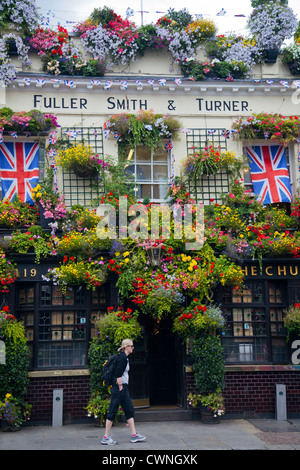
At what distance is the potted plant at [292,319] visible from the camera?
12734 mm

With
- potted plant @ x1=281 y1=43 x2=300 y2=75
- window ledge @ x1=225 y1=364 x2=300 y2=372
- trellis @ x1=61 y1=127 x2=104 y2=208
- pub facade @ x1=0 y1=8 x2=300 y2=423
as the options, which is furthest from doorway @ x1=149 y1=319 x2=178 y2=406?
potted plant @ x1=281 y1=43 x2=300 y2=75

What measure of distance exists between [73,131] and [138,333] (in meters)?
5.60

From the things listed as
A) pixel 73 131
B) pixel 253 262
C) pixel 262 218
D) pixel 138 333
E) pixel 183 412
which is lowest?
pixel 183 412

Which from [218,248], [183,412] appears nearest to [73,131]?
[218,248]

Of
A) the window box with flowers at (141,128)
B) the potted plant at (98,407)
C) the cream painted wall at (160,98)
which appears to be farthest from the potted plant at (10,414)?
the window box with flowers at (141,128)

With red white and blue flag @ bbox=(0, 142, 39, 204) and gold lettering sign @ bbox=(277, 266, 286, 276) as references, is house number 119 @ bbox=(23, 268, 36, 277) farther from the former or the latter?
gold lettering sign @ bbox=(277, 266, 286, 276)

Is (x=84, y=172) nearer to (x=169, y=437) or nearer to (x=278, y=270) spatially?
(x=278, y=270)

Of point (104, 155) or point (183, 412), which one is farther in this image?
point (104, 155)

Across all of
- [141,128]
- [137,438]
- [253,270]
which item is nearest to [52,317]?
[137,438]

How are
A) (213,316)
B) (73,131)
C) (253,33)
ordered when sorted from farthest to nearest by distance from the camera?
1. (253,33)
2. (73,131)
3. (213,316)

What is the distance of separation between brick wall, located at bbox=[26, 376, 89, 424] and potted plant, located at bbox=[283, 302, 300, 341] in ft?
16.4

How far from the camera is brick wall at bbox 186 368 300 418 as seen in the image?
12.7 meters

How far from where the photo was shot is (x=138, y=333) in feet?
40.2

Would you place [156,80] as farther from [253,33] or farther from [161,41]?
[253,33]
